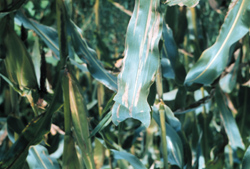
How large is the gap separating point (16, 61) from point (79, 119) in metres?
0.13

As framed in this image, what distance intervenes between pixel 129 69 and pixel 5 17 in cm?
23

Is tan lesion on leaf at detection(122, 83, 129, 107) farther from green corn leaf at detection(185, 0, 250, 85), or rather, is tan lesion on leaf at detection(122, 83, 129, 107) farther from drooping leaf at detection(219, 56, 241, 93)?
drooping leaf at detection(219, 56, 241, 93)

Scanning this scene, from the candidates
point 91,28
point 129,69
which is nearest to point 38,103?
point 129,69

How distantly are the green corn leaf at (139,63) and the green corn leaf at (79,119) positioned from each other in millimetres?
99

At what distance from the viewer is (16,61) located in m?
0.42

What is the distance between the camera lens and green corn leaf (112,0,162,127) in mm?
279

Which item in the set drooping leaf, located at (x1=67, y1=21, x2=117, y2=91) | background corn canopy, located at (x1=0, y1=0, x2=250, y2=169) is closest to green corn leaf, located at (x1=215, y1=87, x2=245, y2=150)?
background corn canopy, located at (x1=0, y1=0, x2=250, y2=169)

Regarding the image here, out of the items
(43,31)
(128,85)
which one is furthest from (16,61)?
(128,85)

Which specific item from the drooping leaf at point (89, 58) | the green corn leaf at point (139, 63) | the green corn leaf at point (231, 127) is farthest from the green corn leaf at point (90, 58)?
the green corn leaf at point (231, 127)

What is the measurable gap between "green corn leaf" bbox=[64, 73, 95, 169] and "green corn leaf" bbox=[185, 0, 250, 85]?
162 mm

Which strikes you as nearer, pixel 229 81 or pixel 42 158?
pixel 42 158

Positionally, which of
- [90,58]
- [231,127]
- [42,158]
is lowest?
[231,127]

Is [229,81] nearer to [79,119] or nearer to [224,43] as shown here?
[224,43]

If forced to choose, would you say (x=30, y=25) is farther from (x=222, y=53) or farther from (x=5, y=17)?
(x=222, y=53)
